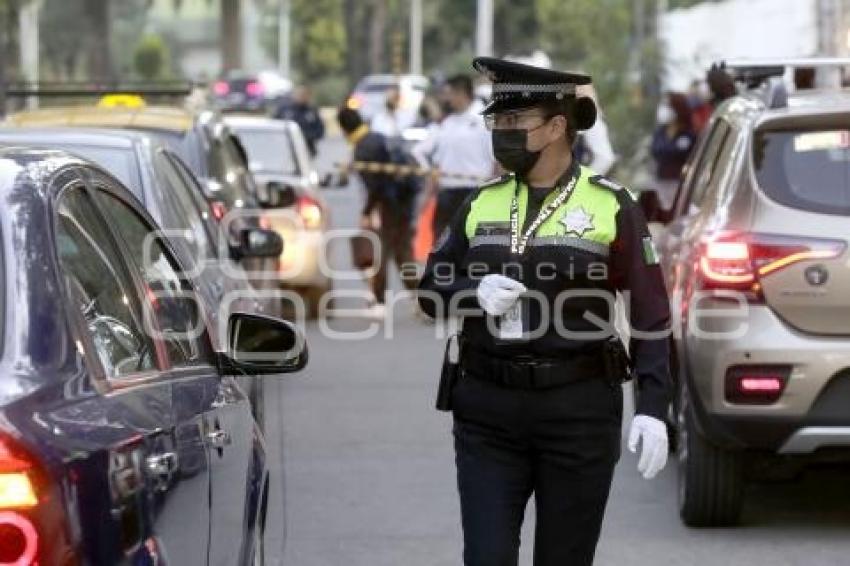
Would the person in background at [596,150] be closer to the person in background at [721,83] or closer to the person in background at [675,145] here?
the person in background at [721,83]

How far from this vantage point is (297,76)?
9812cm

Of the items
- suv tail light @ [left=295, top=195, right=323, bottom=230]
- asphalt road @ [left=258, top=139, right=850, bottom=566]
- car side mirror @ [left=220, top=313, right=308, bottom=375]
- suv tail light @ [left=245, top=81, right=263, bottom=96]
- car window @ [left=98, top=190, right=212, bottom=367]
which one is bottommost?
suv tail light @ [left=245, top=81, right=263, bottom=96]

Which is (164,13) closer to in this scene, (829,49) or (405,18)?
(405,18)

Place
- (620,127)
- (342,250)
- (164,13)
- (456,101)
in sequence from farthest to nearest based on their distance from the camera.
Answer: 1. (164,13)
2. (620,127)
3. (342,250)
4. (456,101)

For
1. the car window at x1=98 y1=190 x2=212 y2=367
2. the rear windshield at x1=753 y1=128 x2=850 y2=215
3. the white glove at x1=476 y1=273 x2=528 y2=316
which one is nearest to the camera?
the car window at x1=98 y1=190 x2=212 y2=367

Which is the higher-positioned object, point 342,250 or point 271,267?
point 271,267

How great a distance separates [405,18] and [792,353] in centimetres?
8386

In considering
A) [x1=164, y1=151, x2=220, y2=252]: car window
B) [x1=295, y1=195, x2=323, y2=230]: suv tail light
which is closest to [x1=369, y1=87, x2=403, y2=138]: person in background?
[x1=295, y1=195, x2=323, y2=230]: suv tail light

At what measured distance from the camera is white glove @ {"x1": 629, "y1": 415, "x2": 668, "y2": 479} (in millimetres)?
5418

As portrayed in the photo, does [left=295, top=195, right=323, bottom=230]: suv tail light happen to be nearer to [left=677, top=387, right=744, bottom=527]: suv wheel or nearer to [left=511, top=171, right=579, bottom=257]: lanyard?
[left=677, top=387, right=744, bottom=527]: suv wheel

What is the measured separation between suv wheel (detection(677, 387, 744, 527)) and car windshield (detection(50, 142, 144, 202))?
233cm

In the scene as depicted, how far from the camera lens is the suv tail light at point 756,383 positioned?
784 centimetres

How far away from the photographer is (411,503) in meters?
9.28

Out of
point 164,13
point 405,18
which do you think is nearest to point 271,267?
point 405,18
